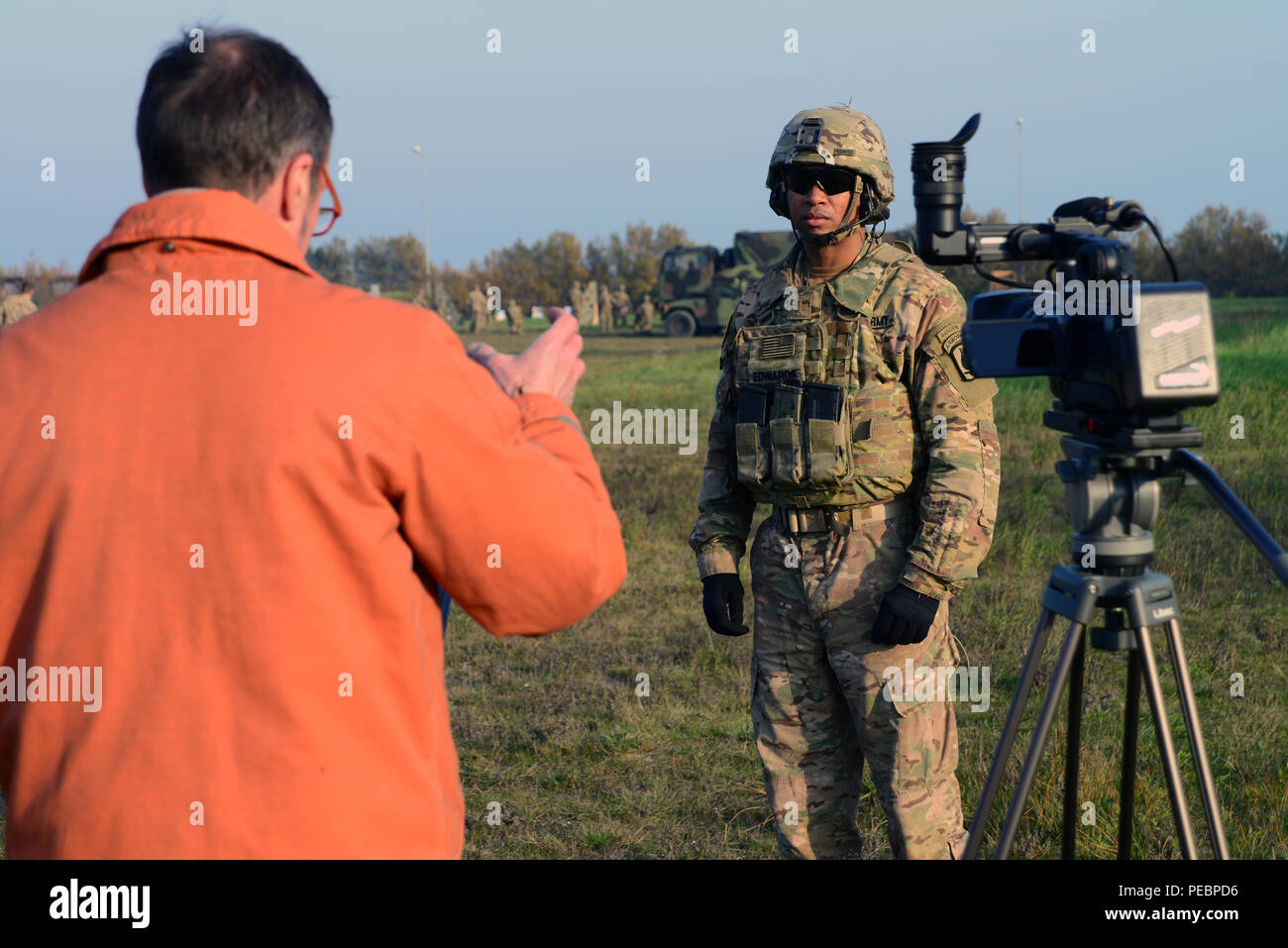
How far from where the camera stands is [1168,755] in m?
2.04

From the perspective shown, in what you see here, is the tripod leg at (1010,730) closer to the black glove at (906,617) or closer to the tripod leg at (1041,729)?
the tripod leg at (1041,729)

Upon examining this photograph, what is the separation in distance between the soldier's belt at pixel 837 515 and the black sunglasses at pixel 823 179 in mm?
913

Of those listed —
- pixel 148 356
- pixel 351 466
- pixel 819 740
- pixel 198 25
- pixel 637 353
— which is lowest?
pixel 819 740

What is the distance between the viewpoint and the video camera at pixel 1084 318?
1.94 metres

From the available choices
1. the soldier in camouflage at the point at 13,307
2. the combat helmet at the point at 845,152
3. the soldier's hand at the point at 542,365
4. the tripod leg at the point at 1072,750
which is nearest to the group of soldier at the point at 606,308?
the soldier in camouflage at the point at 13,307

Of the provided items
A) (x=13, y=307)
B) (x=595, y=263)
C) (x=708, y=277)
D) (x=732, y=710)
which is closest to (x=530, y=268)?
(x=595, y=263)

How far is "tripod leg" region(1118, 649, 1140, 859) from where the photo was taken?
7.52 feet

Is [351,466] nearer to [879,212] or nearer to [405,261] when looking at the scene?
[879,212]

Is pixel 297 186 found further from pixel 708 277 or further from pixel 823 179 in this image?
pixel 708 277

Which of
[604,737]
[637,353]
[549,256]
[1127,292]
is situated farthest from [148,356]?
[549,256]

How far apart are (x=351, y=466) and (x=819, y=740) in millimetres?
2207

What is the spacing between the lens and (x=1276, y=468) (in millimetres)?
9656

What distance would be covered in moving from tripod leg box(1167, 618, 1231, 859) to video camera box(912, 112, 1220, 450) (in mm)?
391

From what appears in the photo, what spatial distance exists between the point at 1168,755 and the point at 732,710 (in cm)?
346
